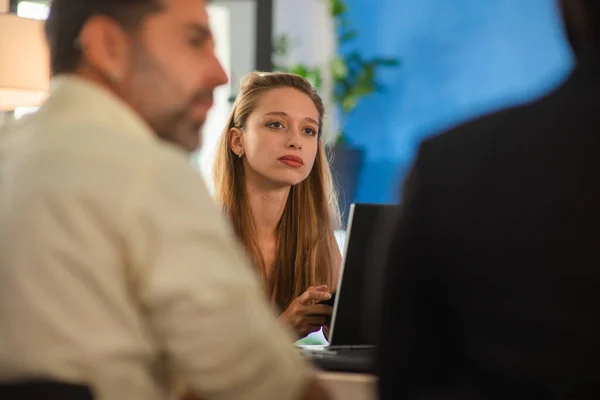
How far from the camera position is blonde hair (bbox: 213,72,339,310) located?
2.66 meters

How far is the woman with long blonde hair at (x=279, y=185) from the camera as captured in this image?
8.78 ft

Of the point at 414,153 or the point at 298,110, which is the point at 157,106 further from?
the point at 298,110

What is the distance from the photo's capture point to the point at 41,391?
950mm

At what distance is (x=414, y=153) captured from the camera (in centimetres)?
98

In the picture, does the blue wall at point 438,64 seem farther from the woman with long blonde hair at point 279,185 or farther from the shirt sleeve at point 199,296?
the shirt sleeve at point 199,296

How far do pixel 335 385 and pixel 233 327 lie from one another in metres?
0.69

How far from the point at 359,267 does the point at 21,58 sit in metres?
2.02

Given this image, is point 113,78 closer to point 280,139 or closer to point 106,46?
point 106,46

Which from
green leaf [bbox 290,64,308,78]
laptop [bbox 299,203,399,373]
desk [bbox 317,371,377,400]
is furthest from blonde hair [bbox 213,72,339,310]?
green leaf [bbox 290,64,308,78]

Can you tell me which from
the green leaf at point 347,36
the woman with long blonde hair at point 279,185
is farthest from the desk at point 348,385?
the green leaf at point 347,36

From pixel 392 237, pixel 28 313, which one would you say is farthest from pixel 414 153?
pixel 28 313

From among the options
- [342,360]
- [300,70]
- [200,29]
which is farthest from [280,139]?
[300,70]

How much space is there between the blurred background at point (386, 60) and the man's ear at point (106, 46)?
306 centimetres

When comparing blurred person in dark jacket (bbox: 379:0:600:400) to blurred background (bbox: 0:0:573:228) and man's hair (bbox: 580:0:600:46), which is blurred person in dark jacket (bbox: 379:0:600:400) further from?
blurred background (bbox: 0:0:573:228)
